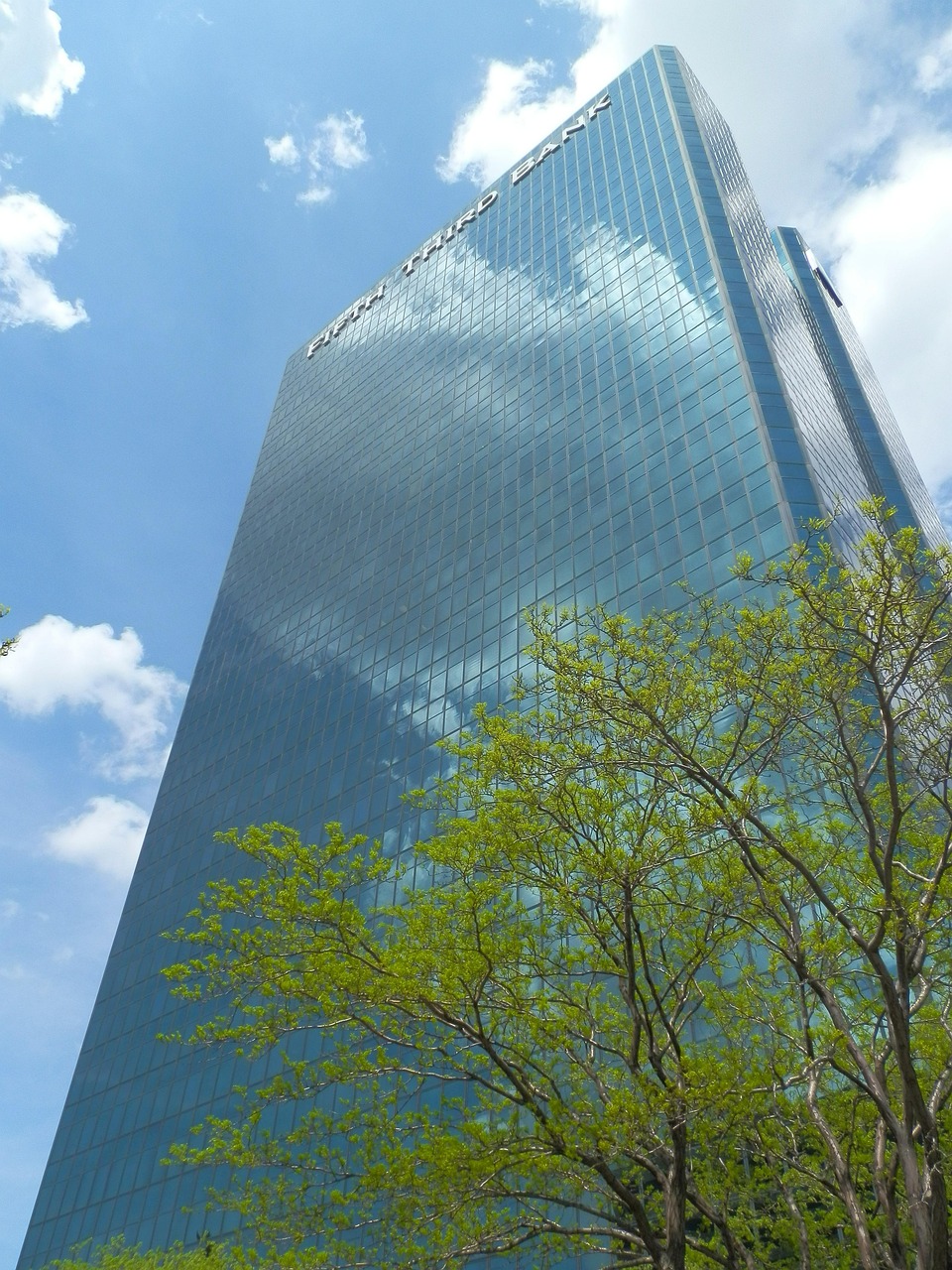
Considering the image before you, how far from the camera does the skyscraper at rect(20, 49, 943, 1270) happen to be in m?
A: 44.7

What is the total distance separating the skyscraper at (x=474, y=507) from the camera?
44.7 meters

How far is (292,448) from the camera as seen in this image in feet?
308

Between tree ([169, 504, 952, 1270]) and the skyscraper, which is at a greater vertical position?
the skyscraper

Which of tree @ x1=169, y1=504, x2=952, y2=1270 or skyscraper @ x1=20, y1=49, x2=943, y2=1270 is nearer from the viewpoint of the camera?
tree @ x1=169, y1=504, x2=952, y2=1270

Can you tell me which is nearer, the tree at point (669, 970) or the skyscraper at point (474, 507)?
the tree at point (669, 970)

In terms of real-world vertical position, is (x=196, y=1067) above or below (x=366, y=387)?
below

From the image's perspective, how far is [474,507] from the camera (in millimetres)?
60594

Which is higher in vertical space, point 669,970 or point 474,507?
point 474,507

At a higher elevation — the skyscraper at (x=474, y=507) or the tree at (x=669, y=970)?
the skyscraper at (x=474, y=507)

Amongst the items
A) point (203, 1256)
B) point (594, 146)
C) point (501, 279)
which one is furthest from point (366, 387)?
point (203, 1256)

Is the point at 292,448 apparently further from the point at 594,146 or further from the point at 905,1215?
the point at 905,1215

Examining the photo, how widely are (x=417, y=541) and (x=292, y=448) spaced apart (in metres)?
35.0

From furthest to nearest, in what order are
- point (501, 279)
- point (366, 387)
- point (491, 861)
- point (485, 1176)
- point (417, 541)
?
1. point (366, 387)
2. point (501, 279)
3. point (417, 541)
4. point (491, 861)
5. point (485, 1176)

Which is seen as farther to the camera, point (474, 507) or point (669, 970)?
point (474, 507)
